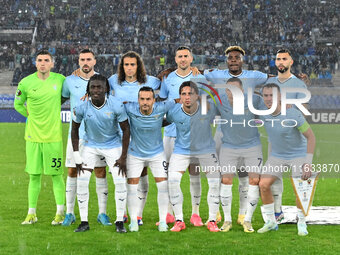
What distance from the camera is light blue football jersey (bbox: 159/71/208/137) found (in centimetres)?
729

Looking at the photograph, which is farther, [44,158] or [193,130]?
[44,158]

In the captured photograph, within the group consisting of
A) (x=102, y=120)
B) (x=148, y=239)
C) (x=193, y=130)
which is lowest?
(x=148, y=239)

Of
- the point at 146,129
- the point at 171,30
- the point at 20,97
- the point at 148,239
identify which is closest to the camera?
the point at 148,239

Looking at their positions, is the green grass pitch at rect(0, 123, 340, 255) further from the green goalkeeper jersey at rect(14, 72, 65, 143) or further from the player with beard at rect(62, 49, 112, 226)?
the green goalkeeper jersey at rect(14, 72, 65, 143)

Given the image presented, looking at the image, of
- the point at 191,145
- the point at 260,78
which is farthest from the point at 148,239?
the point at 260,78

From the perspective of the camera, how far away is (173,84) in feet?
24.0

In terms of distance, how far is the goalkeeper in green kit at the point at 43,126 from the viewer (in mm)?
7379

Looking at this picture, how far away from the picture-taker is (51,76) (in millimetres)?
7520

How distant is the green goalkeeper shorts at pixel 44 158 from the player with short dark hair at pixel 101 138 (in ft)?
2.00

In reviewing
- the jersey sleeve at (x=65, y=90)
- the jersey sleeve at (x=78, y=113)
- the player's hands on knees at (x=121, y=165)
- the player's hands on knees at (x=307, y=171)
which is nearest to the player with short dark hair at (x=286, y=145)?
the player's hands on knees at (x=307, y=171)

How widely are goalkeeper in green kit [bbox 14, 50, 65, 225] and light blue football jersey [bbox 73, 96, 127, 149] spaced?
66cm

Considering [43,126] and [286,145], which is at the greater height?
[43,126]

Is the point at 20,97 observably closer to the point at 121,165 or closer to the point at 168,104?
the point at 121,165

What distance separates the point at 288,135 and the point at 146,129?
1.62 meters
